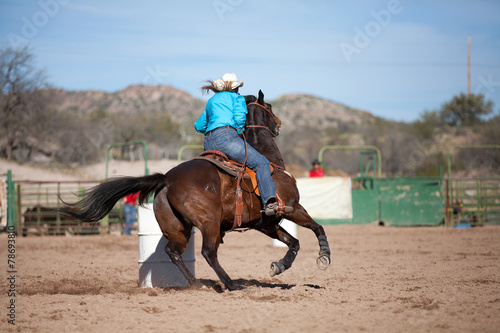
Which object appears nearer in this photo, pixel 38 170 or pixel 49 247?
pixel 49 247

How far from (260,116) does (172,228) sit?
5.86 feet

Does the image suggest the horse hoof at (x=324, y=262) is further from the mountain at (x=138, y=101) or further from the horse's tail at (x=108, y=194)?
the mountain at (x=138, y=101)

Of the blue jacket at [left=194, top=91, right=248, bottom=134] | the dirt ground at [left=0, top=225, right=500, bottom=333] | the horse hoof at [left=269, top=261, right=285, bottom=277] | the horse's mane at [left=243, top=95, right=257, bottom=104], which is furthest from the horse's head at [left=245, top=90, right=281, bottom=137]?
the dirt ground at [left=0, top=225, right=500, bottom=333]

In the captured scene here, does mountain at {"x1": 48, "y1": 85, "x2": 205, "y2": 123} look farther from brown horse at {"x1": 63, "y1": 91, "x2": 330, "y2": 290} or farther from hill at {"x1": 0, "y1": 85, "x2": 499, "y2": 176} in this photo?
brown horse at {"x1": 63, "y1": 91, "x2": 330, "y2": 290}

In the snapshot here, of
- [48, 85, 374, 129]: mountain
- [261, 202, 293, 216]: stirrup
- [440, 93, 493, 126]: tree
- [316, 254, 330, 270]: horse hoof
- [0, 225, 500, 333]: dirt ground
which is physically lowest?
[0, 225, 500, 333]: dirt ground

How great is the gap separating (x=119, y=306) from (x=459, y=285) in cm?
392

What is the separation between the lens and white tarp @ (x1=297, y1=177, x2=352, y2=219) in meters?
16.9

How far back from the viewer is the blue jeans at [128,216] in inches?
614

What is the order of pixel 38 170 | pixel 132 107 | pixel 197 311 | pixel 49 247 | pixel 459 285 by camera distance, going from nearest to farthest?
pixel 197 311 → pixel 459 285 → pixel 49 247 → pixel 38 170 → pixel 132 107

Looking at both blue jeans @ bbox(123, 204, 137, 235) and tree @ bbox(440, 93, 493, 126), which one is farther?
tree @ bbox(440, 93, 493, 126)

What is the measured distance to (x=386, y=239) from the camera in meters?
13.5

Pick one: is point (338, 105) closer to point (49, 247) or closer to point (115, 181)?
point (49, 247)

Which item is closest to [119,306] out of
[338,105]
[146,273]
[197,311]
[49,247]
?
[197,311]

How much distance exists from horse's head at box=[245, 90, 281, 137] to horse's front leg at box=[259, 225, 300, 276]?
1.20m
